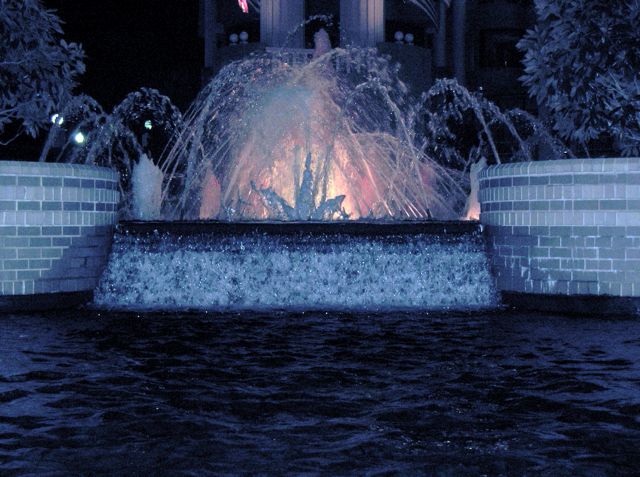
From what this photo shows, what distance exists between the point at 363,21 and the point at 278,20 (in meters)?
3.72

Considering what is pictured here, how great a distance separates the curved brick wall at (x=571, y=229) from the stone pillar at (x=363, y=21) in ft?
95.6

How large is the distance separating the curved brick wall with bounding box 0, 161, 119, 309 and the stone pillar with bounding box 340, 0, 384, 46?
95.8 ft

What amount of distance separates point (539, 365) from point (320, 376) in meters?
Result: 1.74

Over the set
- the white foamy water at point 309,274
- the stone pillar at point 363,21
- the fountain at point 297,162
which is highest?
the stone pillar at point 363,21

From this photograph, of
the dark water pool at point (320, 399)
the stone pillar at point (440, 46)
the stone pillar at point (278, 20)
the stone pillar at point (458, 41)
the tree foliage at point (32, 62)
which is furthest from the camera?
the stone pillar at point (458, 41)

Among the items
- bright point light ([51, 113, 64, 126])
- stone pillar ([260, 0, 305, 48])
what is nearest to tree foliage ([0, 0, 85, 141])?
bright point light ([51, 113, 64, 126])

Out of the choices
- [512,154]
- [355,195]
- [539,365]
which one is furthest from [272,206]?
[512,154]

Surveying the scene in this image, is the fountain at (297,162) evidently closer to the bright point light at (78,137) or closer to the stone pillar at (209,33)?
the stone pillar at (209,33)

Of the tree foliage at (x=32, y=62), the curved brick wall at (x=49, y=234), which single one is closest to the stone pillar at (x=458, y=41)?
the tree foliage at (x=32, y=62)

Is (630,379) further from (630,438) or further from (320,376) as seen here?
(320,376)

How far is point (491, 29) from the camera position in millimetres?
50875

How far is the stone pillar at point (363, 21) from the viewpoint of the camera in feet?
131

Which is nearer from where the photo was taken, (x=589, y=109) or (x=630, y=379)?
(x=630, y=379)

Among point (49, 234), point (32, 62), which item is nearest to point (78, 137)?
point (32, 62)
